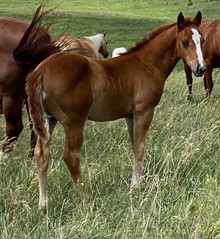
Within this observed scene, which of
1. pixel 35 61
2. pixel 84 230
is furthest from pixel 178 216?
pixel 35 61

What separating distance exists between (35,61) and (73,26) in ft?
61.5

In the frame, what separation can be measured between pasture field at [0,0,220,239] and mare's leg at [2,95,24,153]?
0.18m

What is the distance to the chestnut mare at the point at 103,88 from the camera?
15.4 ft

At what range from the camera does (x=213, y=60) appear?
9.94 m

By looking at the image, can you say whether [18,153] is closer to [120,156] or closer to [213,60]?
[120,156]

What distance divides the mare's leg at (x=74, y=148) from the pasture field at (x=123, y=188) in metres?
0.13

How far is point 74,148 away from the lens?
4773 millimetres

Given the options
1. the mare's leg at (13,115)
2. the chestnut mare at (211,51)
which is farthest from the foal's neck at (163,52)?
the chestnut mare at (211,51)

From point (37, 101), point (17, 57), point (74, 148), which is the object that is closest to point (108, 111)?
point (74, 148)

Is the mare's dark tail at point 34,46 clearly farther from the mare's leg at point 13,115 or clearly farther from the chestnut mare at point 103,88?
the chestnut mare at point 103,88

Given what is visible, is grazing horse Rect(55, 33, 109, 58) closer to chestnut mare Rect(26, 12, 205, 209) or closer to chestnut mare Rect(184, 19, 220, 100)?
chestnut mare Rect(26, 12, 205, 209)

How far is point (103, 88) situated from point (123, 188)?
859mm

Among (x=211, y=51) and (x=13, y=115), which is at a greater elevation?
(x=13, y=115)

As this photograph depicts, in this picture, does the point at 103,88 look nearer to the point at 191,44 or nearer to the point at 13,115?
the point at 191,44
